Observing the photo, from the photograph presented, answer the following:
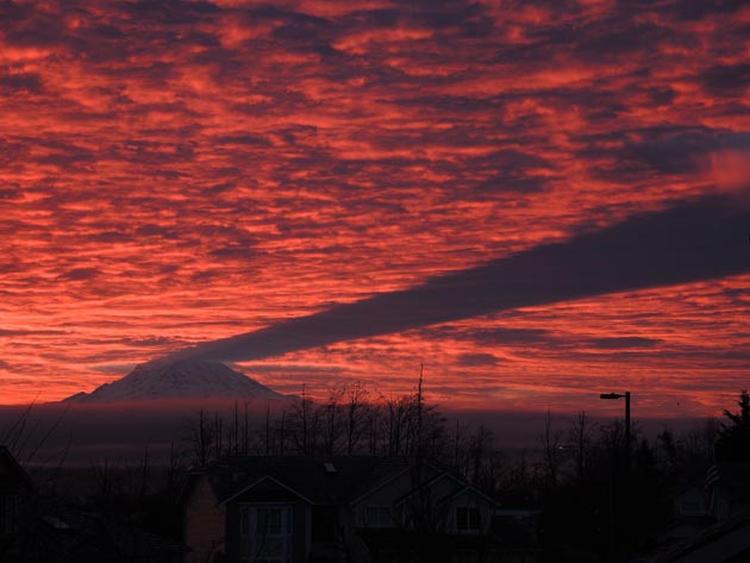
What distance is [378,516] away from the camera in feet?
186

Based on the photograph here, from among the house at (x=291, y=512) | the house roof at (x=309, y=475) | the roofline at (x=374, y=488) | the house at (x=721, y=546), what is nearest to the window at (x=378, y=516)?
the house at (x=291, y=512)

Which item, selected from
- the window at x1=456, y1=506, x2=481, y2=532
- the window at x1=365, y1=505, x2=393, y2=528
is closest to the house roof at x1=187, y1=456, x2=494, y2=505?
the window at x1=365, y1=505, x2=393, y2=528

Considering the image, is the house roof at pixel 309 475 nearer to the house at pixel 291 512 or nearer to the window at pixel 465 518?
the house at pixel 291 512

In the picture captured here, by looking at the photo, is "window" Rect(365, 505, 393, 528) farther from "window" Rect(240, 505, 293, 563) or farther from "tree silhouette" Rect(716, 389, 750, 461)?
"tree silhouette" Rect(716, 389, 750, 461)

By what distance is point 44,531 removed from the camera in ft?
28.2

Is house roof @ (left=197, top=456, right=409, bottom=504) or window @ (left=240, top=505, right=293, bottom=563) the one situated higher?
house roof @ (left=197, top=456, right=409, bottom=504)

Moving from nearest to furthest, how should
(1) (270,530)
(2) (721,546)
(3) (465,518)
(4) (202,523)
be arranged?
(2) (721,546), (3) (465,518), (1) (270,530), (4) (202,523)

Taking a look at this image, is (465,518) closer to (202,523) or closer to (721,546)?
(202,523)

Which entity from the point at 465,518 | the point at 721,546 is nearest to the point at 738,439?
the point at 465,518

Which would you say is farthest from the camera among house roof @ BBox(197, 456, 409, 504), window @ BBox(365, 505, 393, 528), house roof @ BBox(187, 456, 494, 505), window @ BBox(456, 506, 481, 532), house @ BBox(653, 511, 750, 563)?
house roof @ BBox(197, 456, 409, 504)

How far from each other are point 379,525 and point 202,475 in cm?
1042

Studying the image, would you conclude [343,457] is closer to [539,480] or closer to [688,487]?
[688,487]

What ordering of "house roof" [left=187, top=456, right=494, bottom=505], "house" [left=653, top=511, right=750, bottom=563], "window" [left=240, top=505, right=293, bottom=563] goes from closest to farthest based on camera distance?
"house" [left=653, top=511, right=750, bottom=563], "window" [left=240, top=505, right=293, bottom=563], "house roof" [left=187, top=456, right=494, bottom=505]

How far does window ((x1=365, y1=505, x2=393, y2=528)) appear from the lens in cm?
5656
